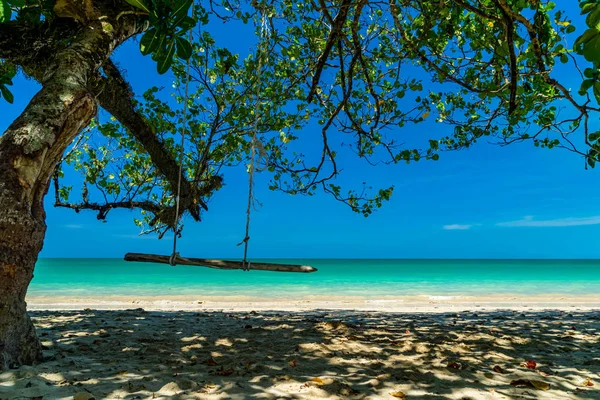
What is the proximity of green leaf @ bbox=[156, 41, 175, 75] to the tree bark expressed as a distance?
683 mm

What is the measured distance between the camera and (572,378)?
2.94 meters

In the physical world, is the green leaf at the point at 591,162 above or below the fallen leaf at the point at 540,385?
above

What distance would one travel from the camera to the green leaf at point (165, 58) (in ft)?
9.05

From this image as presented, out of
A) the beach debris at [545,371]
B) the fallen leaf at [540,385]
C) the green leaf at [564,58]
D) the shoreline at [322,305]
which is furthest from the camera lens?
the shoreline at [322,305]

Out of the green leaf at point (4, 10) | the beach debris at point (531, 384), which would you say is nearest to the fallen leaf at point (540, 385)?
the beach debris at point (531, 384)

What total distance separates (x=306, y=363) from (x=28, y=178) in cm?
244

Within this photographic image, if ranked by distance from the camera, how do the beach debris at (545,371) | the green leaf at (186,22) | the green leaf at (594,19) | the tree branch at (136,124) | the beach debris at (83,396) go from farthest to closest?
the tree branch at (136,124) → the beach debris at (545,371) → the green leaf at (186,22) → the beach debris at (83,396) → the green leaf at (594,19)

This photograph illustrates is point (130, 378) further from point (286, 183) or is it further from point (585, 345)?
point (585, 345)

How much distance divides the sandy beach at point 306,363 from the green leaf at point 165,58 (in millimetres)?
2146

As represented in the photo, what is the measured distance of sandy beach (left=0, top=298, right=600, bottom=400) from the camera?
99.0 inches

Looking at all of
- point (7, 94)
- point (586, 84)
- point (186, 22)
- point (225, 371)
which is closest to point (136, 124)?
point (7, 94)

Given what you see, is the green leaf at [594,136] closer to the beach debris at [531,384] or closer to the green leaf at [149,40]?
the beach debris at [531,384]

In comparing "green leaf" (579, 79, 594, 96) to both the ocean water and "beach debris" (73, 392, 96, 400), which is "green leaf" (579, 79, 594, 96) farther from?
the ocean water

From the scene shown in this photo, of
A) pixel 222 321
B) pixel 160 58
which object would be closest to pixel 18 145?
pixel 160 58
